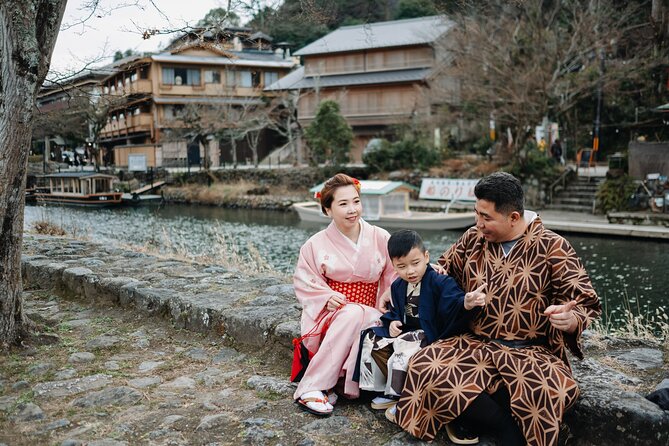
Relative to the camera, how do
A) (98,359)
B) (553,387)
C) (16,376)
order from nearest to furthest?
1. (553,387)
2. (16,376)
3. (98,359)

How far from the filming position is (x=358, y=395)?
341 centimetres

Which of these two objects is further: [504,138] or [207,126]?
[207,126]

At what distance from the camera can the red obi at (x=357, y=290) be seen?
3.72 m

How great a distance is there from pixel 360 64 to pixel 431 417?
1354 inches

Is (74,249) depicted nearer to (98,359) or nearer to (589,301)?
(98,359)

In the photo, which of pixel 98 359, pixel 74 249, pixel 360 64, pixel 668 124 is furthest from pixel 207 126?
pixel 98 359

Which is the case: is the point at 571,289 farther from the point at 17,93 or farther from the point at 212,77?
the point at 212,77

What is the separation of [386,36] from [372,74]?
2.38m

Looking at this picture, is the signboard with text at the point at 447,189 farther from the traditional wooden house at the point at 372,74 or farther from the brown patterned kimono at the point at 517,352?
the brown patterned kimono at the point at 517,352

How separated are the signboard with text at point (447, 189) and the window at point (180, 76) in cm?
1992

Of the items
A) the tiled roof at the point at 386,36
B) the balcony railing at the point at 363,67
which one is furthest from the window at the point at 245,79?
the tiled roof at the point at 386,36

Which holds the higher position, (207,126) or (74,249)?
(207,126)

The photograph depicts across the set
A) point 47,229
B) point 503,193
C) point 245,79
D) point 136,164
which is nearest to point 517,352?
point 503,193

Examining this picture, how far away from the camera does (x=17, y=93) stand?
392 centimetres
